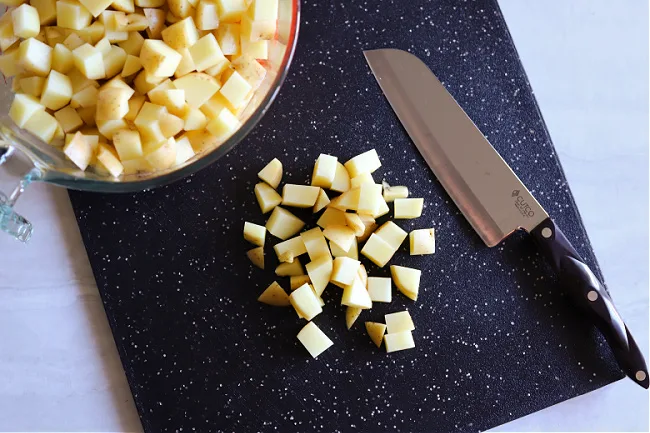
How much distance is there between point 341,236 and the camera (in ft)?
3.80

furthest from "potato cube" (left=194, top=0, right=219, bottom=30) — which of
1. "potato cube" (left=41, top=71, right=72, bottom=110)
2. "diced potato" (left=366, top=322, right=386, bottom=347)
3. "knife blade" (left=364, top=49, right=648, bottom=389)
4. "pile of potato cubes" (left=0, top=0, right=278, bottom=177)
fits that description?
"diced potato" (left=366, top=322, right=386, bottom=347)

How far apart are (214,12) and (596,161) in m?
0.81

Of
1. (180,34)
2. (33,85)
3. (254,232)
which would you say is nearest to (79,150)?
(33,85)

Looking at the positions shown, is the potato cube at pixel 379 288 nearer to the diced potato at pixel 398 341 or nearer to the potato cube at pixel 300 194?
the diced potato at pixel 398 341

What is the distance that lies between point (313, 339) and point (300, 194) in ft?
0.85

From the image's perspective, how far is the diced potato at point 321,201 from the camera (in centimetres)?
118

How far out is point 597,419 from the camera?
1.28m

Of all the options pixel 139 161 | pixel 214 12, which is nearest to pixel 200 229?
pixel 139 161

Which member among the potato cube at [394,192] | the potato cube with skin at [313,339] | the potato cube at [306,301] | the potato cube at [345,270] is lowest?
the potato cube with skin at [313,339]

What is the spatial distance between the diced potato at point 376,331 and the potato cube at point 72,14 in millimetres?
686

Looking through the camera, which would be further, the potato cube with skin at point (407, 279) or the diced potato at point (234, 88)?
the potato cube with skin at point (407, 279)

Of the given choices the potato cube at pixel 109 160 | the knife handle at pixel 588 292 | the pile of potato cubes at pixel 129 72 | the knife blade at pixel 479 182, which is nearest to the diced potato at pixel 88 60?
the pile of potato cubes at pixel 129 72

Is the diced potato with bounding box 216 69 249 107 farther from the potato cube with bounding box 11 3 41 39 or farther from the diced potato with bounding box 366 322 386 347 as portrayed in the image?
the diced potato with bounding box 366 322 386 347

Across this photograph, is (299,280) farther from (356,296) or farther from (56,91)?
(56,91)
